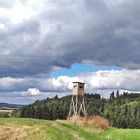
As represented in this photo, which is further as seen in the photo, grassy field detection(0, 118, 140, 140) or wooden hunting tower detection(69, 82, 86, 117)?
wooden hunting tower detection(69, 82, 86, 117)

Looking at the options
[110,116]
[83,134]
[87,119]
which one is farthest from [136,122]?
[83,134]

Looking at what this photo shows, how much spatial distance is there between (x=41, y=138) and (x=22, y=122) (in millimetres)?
Result: 3389

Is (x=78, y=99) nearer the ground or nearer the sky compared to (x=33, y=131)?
nearer the sky

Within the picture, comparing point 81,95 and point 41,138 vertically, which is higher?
point 81,95

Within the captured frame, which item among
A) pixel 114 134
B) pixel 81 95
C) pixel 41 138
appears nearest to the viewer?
pixel 41 138

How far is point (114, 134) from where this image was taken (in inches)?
1679

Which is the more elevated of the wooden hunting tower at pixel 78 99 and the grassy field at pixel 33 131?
the wooden hunting tower at pixel 78 99

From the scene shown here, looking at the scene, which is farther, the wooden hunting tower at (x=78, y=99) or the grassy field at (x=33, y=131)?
the wooden hunting tower at (x=78, y=99)

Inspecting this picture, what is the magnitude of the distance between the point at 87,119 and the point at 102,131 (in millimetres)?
3420

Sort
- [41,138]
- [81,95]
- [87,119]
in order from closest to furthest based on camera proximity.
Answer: [41,138] < [87,119] < [81,95]

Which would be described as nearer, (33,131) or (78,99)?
(33,131)

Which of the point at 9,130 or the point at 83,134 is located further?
the point at 83,134

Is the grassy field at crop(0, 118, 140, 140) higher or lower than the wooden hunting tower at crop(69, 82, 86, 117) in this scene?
lower

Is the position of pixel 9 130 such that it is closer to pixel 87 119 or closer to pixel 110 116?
pixel 87 119
